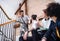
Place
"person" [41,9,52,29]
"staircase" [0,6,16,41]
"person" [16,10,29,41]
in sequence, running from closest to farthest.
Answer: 1. "person" [41,9,52,29]
2. "person" [16,10,29,41]
3. "staircase" [0,6,16,41]

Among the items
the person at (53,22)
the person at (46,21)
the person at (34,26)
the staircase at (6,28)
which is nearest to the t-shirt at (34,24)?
the person at (34,26)

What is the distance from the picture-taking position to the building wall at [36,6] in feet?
8.33

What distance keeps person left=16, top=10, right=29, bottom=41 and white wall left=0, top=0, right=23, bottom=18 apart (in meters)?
0.13

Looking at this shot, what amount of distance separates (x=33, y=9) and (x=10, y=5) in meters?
0.47

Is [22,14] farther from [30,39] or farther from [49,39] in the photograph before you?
[49,39]

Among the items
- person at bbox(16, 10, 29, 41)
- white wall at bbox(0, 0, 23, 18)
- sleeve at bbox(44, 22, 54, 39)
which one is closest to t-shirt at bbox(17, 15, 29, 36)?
person at bbox(16, 10, 29, 41)

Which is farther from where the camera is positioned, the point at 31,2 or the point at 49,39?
the point at 31,2

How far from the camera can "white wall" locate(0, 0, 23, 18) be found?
9.19 feet

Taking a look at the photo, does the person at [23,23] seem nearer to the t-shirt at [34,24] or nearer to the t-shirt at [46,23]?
the t-shirt at [34,24]

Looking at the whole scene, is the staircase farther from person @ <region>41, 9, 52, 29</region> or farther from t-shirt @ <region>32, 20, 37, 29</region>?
person @ <region>41, 9, 52, 29</region>

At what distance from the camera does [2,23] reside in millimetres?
2924

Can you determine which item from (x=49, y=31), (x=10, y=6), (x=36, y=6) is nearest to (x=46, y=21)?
(x=49, y=31)

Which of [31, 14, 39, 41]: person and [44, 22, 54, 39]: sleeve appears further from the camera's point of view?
[31, 14, 39, 41]: person

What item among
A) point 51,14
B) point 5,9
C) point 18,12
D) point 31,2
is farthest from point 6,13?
point 51,14
